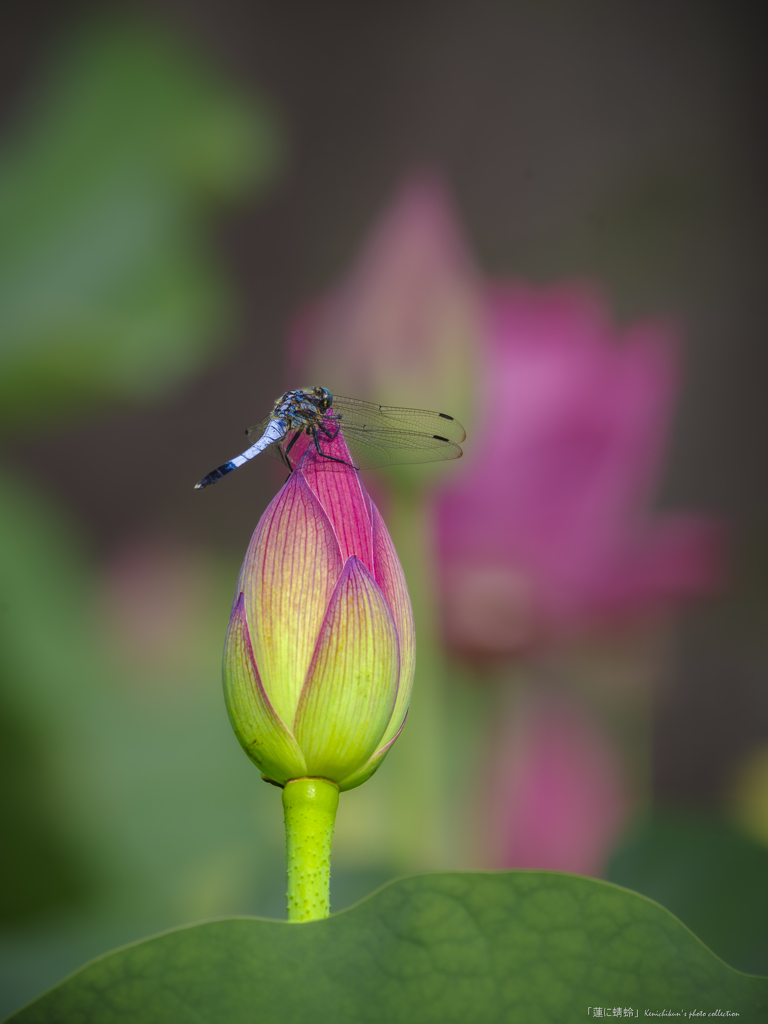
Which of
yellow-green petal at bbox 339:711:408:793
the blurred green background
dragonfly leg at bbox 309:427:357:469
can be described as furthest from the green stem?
the blurred green background

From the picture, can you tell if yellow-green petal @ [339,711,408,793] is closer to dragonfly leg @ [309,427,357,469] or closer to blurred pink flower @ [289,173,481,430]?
dragonfly leg @ [309,427,357,469]

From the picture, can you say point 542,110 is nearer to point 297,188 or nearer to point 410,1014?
point 297,188

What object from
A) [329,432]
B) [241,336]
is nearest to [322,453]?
[329,432]

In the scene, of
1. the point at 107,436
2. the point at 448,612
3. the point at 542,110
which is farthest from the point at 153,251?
the point at 542,110

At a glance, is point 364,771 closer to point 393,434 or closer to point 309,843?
point 309,843

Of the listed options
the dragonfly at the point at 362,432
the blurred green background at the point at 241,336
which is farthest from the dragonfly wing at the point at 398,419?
the blurred green background at the point at 241,336

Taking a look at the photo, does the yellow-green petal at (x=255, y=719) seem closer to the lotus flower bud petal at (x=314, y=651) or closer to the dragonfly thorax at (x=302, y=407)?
the lotus flower bud petal at (x=314, y=651)
